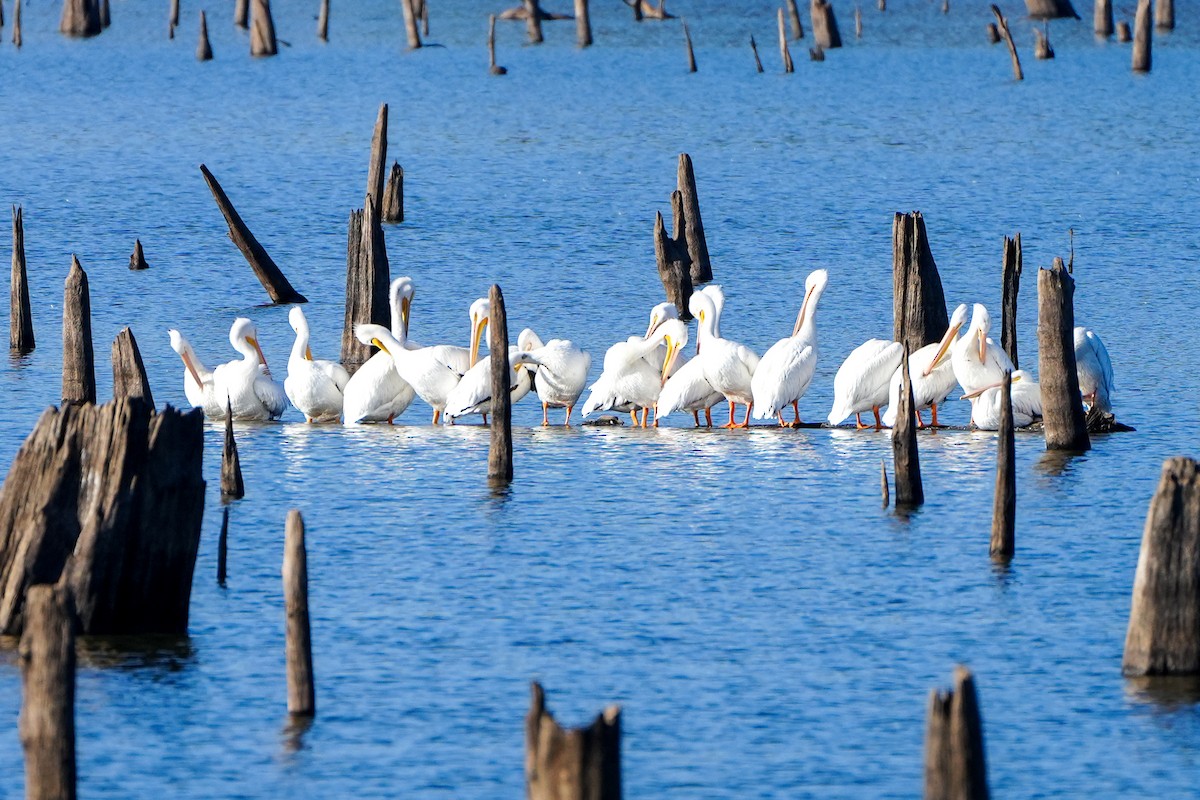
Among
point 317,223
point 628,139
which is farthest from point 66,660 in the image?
point 628,139

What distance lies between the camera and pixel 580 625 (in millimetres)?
15469

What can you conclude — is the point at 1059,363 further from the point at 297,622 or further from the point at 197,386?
the point at 297,622

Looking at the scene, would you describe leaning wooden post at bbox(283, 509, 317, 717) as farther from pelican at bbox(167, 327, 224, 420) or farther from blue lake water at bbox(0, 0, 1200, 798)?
pelican at bbox(167, 327, 224, 420)

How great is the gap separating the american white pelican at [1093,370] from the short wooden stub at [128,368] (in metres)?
9.18

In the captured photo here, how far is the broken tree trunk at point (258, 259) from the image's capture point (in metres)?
28.8

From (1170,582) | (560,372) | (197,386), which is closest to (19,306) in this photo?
(197,386)

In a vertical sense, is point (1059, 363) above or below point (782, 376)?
above

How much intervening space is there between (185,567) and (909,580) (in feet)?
18.2

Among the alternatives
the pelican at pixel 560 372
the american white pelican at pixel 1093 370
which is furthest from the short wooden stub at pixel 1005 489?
the pelican at pixel 560 372

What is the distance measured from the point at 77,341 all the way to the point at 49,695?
41.9 ft

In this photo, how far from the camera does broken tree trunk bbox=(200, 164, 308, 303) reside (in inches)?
1134

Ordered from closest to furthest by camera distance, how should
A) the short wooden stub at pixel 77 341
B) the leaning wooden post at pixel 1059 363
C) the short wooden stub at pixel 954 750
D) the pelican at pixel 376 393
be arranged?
the short wooden stub at pixel 954 750, the leaning wooden post at pixel 1059 363, the short wooden stub at pixel 77 341, the pelican at pixel 376 393

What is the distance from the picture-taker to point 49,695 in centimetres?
952

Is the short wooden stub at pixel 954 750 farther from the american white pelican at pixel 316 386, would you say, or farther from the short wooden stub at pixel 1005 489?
the american white pelican at pixel 316 386
